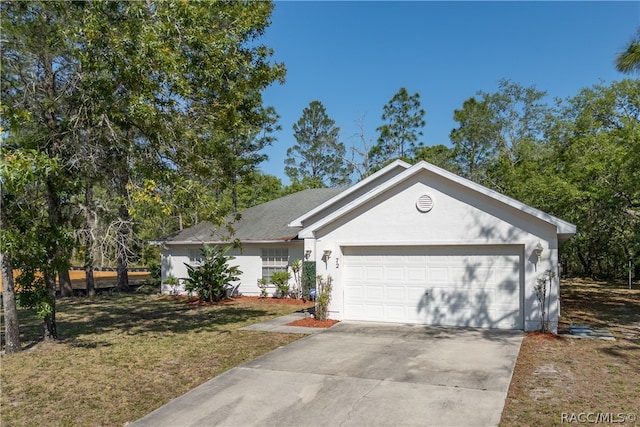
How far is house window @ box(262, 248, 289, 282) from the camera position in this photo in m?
19.6

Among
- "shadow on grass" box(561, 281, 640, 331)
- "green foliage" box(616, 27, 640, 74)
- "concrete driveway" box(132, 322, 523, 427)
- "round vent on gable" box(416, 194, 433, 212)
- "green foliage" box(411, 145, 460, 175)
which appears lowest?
"shadow on grass" box(561, 281, 640, 331)

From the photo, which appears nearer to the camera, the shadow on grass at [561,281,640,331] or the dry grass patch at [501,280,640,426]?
the dry grass patch at [501,280,640,426]

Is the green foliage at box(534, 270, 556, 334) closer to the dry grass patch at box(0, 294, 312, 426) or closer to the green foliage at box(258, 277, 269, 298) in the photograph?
the dry grass patch at box(0, 294, 312, 426)

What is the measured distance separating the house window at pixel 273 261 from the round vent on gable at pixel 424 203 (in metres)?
8.66

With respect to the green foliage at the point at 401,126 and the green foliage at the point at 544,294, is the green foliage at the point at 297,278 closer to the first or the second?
the green foliage at the point at 544,294

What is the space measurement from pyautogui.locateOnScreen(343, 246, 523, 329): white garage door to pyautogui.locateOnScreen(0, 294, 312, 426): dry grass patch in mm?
2911

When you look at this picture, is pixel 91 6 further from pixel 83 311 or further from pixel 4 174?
pixel 83 311

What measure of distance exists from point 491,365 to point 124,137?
9405mm

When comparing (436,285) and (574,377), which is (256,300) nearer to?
(436,285)

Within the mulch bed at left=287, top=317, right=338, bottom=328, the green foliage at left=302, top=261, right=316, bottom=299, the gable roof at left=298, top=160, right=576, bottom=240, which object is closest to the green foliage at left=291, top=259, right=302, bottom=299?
the green foliage at left=302, top=261, right=316, bottom=299

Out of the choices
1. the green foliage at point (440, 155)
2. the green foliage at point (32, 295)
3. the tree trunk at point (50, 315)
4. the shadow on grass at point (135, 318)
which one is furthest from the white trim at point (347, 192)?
the green foliage at point (440, 155)

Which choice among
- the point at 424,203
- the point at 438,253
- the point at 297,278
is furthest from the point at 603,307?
the point at 297,278

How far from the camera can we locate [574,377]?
7.45 meters

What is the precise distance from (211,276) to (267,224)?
3909 millimetres
